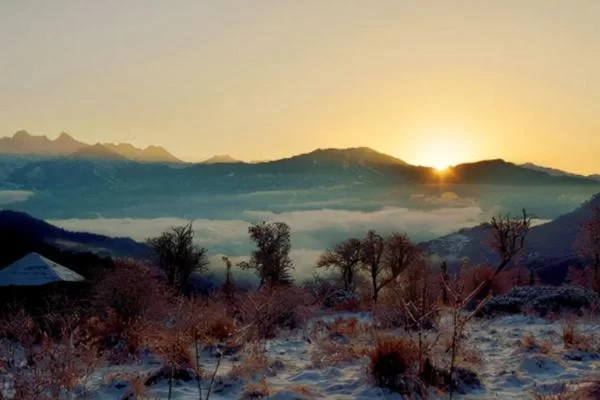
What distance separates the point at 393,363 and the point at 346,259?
4210cm

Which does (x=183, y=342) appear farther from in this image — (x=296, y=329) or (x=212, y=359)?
(x=296, y=329)

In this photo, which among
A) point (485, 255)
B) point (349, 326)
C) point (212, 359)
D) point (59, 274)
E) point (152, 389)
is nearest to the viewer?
point (152, 389)

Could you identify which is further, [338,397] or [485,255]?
[485,255]

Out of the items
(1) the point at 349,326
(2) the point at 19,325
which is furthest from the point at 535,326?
(2) the point at 19,325

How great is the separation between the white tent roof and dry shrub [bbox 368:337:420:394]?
81.2ft

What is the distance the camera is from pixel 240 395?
26.1 feet

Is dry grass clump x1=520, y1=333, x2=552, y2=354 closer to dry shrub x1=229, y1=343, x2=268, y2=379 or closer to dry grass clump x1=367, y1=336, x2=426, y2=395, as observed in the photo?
dry grass clump x1=367, y1=336, x2=426, y2=395

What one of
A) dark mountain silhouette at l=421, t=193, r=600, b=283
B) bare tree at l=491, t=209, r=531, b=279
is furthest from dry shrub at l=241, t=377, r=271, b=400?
dark mountain silhouette at l=421, t=193, r=600, b=283

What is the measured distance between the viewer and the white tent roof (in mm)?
29594

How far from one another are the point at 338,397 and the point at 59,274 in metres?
25.6

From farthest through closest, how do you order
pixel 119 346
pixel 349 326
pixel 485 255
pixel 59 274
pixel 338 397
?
pixel 485 255 < pixel 59 274 < pixel 349 326 < pixel 119 346 < pixel 338 397

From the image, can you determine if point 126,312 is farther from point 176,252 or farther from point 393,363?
point 176,252

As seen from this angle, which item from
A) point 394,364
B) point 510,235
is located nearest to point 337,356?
point 394,364

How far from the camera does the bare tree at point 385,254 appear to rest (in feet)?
145
